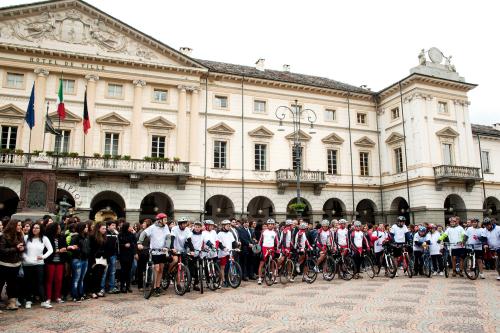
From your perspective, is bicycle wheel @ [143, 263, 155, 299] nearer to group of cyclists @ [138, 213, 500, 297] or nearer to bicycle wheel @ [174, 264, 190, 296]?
group of cyclists @ [138, 213, 500, 297]

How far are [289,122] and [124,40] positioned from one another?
13611mm

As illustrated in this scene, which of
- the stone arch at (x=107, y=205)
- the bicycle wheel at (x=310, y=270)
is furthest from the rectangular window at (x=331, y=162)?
the bicycle wheel at (x=310, y=270)

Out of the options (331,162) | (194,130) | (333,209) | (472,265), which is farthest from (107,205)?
(472,265)

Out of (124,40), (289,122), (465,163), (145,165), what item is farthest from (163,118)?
(465,163)

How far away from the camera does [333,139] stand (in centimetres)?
3372

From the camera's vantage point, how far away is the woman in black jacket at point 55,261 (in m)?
10.1

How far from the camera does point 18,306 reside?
31.2 ft

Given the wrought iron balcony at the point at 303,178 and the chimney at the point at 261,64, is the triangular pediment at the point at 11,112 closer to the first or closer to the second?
the wrought iron balcony at the point at 303,178

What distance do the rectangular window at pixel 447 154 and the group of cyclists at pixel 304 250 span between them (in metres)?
17.7

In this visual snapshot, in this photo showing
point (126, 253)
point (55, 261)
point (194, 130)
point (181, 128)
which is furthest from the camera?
point (194, 130)

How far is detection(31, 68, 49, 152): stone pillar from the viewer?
25.7m

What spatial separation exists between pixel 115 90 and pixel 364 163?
68.3 feet

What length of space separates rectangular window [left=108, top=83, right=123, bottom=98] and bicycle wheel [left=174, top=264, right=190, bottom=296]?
20.1 m

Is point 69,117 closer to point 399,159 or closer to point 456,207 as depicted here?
point 399,159
